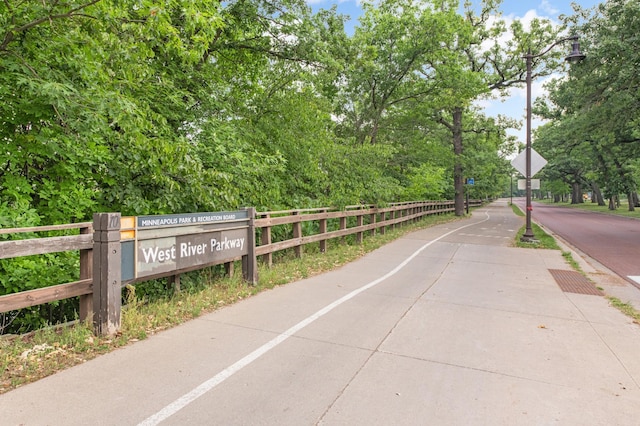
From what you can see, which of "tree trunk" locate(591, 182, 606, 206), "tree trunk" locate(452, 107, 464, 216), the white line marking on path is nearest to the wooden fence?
the white line marking on path

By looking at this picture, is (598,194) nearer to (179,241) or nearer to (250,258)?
(250,258)

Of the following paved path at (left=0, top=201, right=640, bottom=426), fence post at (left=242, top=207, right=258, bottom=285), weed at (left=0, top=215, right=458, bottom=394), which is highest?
fence post at (left=242, top=207, right=258, bottom=285)

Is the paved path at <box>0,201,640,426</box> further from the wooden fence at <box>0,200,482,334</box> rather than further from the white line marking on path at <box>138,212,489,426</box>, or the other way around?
the wooden fence at <box>0,200,482,334</box>

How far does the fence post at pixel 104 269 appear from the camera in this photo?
13.4 feet

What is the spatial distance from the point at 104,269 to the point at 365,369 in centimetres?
283

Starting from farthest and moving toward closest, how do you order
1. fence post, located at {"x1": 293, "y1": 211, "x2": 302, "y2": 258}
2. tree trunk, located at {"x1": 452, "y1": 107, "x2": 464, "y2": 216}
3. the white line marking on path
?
tree trunk, located at {"x1": 452, "y1": 107, "x2": 464, "y2": 216} < fence post, located at {"x1": 293, "y1": 211, "x2": 302, "y2": 258} < the white line marking on path

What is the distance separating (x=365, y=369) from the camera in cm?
362

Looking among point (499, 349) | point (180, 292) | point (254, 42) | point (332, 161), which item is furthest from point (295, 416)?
point (332, 161)

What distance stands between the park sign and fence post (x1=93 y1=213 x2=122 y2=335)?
0.15 metres

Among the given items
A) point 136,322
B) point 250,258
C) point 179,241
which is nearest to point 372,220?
point 250,258

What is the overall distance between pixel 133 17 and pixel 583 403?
21.7ft

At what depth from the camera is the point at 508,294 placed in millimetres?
6648

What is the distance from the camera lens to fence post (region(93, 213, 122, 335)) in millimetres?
4070

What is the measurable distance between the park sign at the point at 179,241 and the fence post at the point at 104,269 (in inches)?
5.8
